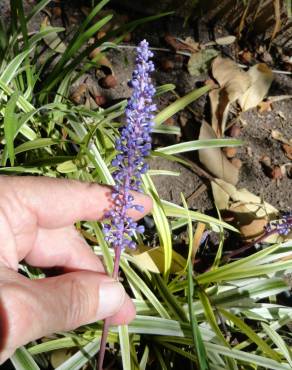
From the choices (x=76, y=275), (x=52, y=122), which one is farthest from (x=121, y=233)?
Answer: (x=52, y=122)

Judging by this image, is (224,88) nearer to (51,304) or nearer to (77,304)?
(77,304)

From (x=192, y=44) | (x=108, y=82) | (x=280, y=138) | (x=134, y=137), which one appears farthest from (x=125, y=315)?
(x=192, y=44)

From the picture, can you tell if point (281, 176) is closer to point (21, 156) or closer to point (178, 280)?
point (178, 280)

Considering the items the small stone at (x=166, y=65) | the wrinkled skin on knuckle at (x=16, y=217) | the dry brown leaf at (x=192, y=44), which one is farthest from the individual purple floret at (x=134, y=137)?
the dry brown leaf at (x=192, y=44)

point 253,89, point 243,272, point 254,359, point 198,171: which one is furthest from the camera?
point 253,89

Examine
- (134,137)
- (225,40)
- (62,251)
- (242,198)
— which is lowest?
(242,198)
